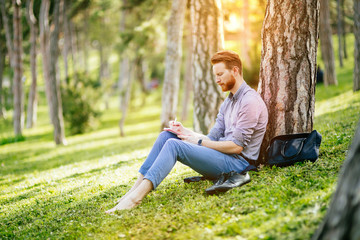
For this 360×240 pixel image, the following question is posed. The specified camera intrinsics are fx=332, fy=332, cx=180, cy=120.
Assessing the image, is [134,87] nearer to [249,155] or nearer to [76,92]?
[76,92]

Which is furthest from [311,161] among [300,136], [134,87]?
→ [134,87]

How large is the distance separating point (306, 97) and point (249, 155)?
1.21 m

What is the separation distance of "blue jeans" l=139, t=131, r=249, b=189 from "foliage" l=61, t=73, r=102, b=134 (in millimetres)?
16272

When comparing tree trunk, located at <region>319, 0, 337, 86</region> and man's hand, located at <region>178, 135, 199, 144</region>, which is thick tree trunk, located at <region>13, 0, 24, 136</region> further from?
tree trunk, located at <region>319, 0, 337, 86</region>

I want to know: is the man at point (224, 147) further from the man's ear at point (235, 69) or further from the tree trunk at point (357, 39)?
the tree trunk at point (357, 39)

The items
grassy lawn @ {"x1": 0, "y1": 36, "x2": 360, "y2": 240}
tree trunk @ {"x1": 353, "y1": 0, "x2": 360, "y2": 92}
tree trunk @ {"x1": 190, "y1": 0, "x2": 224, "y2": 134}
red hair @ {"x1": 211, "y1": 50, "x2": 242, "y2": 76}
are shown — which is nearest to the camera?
grassy lawn @ {"x1": 0, "y1": 36, "x2": 360, "y2": 240}

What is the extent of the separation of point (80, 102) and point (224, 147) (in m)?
16.8

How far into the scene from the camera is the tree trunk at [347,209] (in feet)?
6.34

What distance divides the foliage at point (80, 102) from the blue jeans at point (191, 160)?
641 inches

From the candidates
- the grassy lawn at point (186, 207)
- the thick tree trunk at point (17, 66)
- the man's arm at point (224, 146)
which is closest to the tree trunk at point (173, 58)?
the grassy lawn at point (186, 207)

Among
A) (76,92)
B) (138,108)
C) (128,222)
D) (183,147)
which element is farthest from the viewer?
(138,108)

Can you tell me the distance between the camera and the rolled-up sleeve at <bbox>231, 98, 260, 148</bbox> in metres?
4.40

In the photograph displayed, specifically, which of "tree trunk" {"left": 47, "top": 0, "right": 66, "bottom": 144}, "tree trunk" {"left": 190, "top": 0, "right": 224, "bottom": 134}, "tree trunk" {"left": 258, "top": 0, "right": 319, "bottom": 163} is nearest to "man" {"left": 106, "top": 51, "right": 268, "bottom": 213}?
"tree trunk" {"left": 258, "top": 0, "right": 319, "bottom": 163}

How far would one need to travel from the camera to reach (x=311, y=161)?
→ 4652mm
